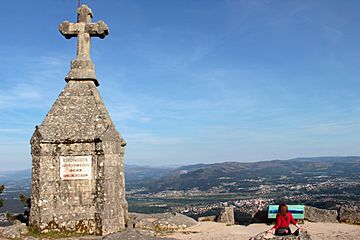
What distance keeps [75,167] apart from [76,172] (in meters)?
0.18

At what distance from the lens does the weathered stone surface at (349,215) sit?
16172 millimetres

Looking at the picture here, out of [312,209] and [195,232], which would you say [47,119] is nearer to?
[195,232]

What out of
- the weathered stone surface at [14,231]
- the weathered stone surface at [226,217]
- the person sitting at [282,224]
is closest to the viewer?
the person sitting at [282,224]

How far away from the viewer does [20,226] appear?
13.5 metres

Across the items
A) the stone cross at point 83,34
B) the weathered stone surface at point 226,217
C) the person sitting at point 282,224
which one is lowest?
the weathered stone surface at point 226,217

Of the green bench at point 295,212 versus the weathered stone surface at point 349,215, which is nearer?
the weathered stone surface at point 349,215

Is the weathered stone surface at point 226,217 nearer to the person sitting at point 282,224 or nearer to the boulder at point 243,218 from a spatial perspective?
the boulder at point 243,218

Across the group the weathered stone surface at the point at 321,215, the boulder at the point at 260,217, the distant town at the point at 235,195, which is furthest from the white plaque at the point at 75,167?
the weathered stone surface at the point at 321,215

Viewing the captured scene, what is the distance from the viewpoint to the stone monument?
13508mm

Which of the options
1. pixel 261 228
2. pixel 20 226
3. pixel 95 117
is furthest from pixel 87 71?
pixel 261 228

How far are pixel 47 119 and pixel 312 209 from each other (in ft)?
38.5

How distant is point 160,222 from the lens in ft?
51.4

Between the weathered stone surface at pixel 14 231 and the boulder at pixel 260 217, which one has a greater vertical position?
the weathered stone surface at pixel 14 231

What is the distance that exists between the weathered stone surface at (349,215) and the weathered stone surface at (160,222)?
20.8 feet
